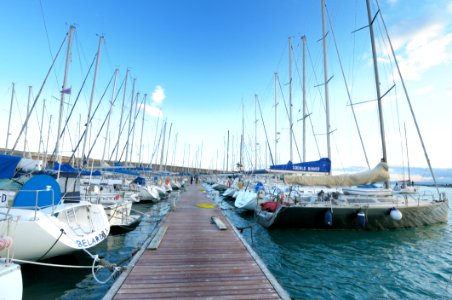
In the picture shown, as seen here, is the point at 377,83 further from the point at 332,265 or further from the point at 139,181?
the point at 139,181

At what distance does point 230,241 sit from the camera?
9.62 metres

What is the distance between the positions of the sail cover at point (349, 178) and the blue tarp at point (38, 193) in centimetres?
1177

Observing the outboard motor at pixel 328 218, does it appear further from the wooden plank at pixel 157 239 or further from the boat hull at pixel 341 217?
the wooden plank at pixel 157 239

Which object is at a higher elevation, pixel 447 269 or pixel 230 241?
pixel 230 241

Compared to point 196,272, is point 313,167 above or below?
above

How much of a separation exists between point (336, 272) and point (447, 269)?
4639 millimetres

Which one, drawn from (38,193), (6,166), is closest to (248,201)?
(38,193)

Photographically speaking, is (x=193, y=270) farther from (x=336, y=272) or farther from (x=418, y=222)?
(x=418, y=222)

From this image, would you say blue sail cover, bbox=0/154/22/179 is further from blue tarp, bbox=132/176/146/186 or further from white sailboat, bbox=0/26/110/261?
blue tarp, bbox=132/176/146/186

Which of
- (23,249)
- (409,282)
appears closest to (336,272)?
(409,282)

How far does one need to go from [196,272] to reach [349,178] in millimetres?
10581

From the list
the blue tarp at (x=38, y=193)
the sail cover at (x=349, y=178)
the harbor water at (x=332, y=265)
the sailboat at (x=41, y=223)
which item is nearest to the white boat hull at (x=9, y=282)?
the sailboat at (x=41, y=223)

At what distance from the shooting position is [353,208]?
1330 cm

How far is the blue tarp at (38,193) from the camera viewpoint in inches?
312
